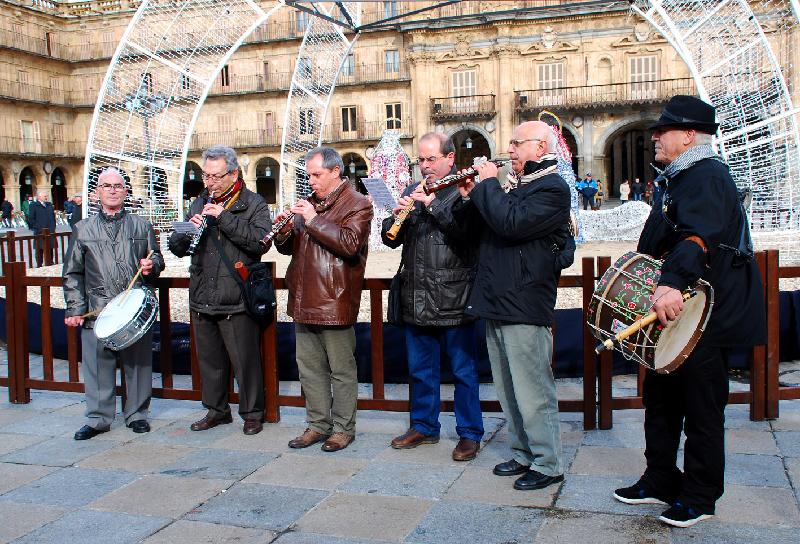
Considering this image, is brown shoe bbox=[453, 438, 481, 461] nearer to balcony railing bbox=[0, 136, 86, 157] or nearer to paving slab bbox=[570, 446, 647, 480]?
paving slab bbox=[570, 446, 647, 480]

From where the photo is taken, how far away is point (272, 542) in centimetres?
327

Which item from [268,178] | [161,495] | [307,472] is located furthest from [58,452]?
[268,178]

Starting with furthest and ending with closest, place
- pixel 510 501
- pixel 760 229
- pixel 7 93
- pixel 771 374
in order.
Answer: pixel 7 93
pixel 760 229
pixel 771 374
pixel 510 501

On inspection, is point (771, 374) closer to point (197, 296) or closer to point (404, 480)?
point (404, 480)

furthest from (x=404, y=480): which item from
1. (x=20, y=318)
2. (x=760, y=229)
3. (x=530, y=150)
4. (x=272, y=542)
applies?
(x=760, y=229)

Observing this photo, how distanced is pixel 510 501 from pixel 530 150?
162 centimetres

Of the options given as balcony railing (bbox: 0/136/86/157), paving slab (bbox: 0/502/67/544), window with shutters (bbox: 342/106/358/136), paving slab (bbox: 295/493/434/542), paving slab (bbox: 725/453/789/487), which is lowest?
paving slab (bbox: 0/502/67/544)

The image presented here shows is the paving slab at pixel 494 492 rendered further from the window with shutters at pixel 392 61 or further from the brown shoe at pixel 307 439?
the window with shutters at pixel 392 61

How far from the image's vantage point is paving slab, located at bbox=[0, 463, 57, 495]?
13.3 ft

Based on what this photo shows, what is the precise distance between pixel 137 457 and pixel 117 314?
0.85 metres

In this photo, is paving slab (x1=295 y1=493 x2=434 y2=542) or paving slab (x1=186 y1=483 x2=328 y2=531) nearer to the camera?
paving slab (x1=295 y1=493 x2=434 y2=542)

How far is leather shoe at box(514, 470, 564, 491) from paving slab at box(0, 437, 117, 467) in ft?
8.04

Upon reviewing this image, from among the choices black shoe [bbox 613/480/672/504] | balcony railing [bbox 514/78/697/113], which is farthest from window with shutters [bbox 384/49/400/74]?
black shoe [bbox 613/480/672/504]

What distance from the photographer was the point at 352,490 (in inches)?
151
